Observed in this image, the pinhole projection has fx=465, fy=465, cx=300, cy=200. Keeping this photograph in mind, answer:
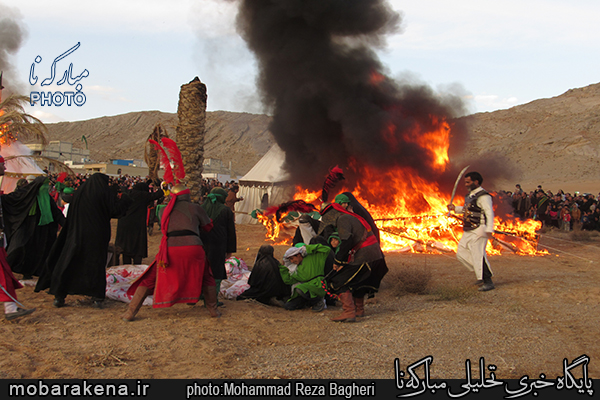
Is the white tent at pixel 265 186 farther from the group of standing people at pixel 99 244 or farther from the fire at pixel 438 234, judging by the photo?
the group of standing people at pixel 99 244

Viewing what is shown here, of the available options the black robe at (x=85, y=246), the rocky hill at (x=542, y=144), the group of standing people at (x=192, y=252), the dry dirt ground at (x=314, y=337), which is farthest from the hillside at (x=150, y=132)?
the dry dirt ground at (x=314, y=337)

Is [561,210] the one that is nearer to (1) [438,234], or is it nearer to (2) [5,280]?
(1) [438,234]

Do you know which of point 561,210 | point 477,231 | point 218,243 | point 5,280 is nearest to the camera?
point 5,280

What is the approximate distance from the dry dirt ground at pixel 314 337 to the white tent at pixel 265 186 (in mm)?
11551

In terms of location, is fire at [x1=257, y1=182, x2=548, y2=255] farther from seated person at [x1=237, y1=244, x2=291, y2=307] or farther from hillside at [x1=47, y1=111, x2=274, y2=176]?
hillside at [x1=47, y1=111, x2=274, y2=176]

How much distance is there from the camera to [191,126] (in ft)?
40.2

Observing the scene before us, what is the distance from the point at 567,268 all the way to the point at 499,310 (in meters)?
5.05

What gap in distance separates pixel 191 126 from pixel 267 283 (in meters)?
7.00

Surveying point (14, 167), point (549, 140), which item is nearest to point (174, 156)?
point (14, 167)

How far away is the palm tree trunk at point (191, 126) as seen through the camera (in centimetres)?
1220

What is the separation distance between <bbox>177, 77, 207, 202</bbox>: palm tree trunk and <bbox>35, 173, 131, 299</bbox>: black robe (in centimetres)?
650

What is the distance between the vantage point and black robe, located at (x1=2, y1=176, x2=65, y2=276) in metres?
6.57

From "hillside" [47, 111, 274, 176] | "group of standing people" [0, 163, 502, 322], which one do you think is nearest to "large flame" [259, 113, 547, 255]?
"group of standing people" [0, 163, 502, 322]

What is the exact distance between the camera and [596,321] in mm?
5059
